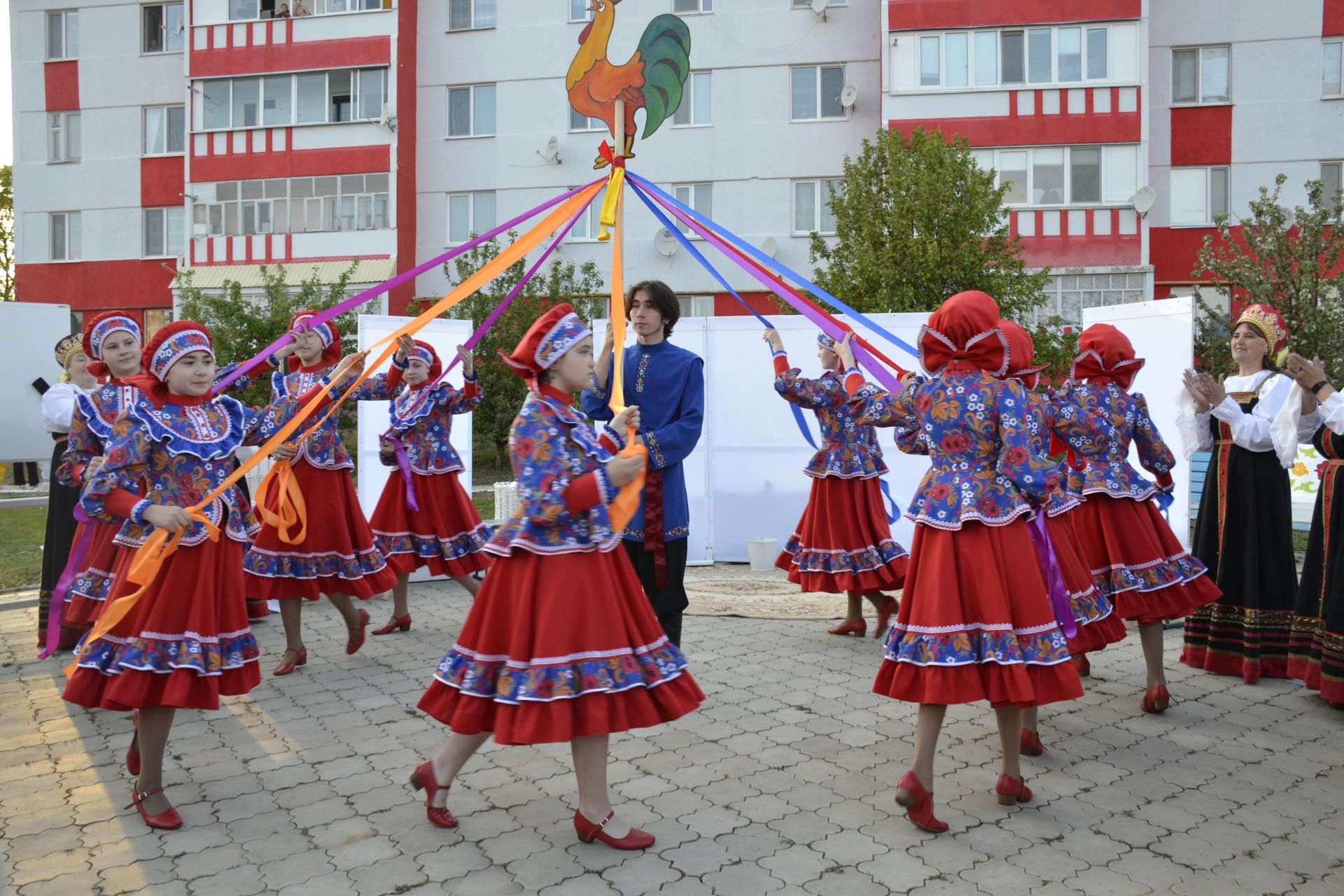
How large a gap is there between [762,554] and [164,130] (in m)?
23.2

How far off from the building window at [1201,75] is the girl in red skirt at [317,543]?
2169cm

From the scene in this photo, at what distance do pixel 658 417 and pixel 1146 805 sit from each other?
2.64 m

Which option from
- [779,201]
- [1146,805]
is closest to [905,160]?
[779,201]

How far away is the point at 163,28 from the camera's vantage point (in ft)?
87.6

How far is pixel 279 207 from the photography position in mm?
25750

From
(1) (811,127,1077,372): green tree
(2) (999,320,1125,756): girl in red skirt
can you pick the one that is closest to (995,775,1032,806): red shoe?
(2) (999,320,1125,756): girl in red skirt

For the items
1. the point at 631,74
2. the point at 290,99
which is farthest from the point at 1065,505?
the point at 290,99

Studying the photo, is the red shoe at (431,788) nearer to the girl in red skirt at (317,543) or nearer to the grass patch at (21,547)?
the girl in red skirt at (317,543)

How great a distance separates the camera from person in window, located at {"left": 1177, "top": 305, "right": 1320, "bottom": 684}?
591cm

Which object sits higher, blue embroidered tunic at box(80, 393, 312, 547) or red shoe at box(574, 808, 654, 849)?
blue embroidered tunic at box(80, 393, 312, 547)

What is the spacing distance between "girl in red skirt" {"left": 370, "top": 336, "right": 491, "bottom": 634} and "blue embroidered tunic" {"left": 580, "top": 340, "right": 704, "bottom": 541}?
235 centimetres

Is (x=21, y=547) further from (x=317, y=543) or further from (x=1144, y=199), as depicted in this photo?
(x=1144, y=199)

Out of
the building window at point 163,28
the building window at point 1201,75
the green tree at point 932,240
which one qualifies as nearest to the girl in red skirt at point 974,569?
the green tree at point 932,240

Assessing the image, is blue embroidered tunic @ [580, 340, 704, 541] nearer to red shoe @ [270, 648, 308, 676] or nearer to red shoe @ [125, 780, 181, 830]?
red shoe @ [125, 780, 181, 830]
